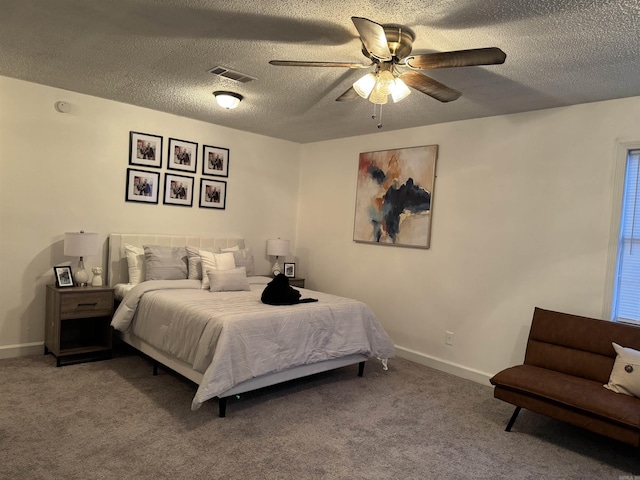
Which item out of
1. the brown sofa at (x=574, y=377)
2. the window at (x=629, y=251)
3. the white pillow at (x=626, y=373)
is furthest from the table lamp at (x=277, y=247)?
the white pillow at (x=626, y=373)

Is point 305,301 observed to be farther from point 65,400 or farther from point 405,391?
point 65,400

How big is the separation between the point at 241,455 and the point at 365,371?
6.21 ft

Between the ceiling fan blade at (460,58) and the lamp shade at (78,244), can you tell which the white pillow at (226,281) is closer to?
the lamp shade at (78,244)

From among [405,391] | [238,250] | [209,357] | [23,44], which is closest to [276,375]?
[209,357]

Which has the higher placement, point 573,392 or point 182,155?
point 182,155

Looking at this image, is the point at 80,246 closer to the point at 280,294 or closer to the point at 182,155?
the point at 182,155

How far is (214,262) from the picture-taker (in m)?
4.45

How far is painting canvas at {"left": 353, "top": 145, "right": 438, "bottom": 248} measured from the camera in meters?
4.55

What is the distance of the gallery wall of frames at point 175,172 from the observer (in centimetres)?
459

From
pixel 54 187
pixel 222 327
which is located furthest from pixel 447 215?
pixel 54 187

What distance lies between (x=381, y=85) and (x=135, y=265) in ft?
10.2

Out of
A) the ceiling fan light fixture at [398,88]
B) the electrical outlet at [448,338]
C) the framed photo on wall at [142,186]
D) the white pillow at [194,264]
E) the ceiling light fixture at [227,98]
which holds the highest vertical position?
the ceiling light fixture at [227,98]

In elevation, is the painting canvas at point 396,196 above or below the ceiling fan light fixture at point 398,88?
below

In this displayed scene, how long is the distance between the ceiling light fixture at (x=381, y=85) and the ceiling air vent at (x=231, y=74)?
111 centimetres
